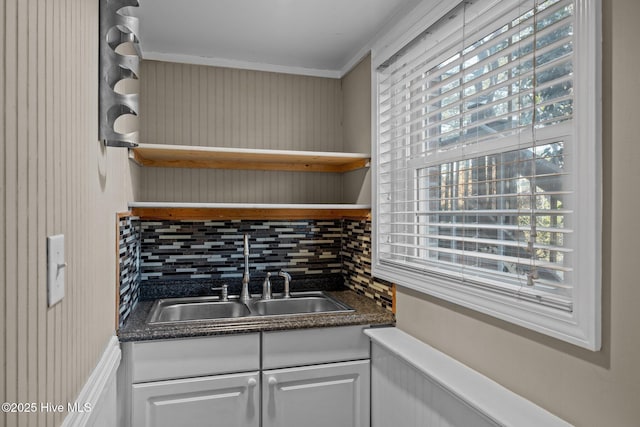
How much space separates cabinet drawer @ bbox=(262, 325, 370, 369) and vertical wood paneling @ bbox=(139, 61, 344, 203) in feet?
3.15

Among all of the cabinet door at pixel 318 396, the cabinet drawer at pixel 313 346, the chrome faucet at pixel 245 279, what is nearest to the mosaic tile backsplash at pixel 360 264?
the cabinet drawer at pixel 313 346

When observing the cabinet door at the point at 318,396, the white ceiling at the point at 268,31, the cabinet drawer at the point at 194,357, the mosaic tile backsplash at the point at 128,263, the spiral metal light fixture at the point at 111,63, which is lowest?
the cabinet door at the point at 318,396

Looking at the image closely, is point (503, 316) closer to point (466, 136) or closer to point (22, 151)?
point (466, 136)

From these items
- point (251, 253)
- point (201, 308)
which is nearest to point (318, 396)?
point (201, 308)

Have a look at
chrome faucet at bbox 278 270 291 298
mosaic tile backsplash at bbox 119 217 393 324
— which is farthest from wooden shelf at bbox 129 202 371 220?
chrome faucet at bbox 278 270 291 298

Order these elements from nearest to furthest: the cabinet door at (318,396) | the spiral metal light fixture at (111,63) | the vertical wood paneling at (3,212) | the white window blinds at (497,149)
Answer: the vertical wood paneling at (3,212) < the white window blinds at (497,149) < the spiral metal light fixture at (111,63) < the cabinet door at (318,396)

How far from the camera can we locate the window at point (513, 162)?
3.38 ft

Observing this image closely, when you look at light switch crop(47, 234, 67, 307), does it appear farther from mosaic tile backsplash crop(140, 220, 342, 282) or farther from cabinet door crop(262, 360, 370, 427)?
mosaic tile backsplash crop(140, 220, 342, 282)

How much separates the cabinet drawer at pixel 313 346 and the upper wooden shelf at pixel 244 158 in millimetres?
925

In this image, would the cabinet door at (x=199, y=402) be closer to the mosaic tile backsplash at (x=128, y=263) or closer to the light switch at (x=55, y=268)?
the mosaic tile backsplash at (x=128, y=263)

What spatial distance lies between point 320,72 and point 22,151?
2.16 m

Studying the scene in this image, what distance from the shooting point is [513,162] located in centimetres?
124

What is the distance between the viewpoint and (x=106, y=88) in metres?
1.33

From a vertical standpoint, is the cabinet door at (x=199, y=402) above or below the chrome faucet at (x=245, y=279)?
below
